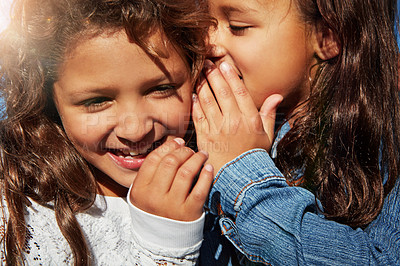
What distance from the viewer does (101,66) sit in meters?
1.25

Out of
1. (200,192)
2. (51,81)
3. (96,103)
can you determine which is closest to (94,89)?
(96,103)

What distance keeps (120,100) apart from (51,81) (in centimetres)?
27

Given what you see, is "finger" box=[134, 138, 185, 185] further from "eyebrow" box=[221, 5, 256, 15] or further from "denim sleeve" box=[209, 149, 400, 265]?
"eyebrow" box=[221, 5, 256, 15]

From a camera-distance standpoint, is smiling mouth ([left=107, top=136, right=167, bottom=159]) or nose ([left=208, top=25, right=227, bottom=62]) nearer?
smiling mouth ([left=107, top=136, right=167, bottom=159])

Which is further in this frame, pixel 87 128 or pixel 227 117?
pixel 227 117

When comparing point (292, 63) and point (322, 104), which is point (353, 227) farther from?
point (292, 63)

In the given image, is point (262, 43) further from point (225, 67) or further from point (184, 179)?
point (184, 179)

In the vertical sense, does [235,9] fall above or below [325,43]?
above

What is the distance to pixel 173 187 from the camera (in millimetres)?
1274

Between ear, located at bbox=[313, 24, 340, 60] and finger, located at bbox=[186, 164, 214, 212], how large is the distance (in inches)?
28.8

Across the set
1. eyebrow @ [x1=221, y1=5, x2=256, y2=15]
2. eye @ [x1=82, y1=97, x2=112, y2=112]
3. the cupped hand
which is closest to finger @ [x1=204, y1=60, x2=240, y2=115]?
the cupped hand

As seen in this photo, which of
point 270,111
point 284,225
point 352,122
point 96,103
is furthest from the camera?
point 270,111

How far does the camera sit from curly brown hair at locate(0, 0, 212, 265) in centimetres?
129

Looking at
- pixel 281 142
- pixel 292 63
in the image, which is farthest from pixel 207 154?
pixel 292 63
